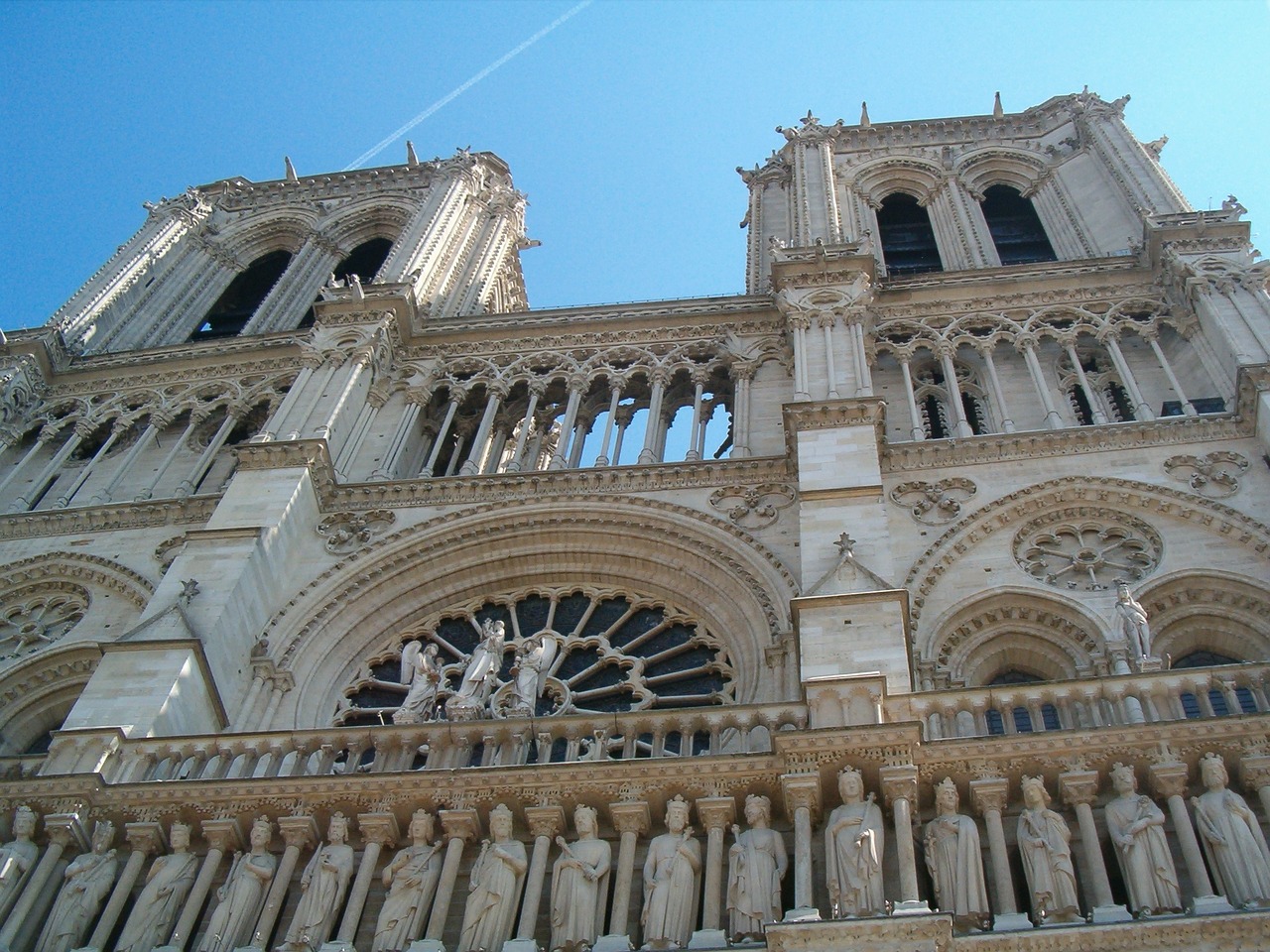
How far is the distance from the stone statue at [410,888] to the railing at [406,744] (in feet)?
2.46

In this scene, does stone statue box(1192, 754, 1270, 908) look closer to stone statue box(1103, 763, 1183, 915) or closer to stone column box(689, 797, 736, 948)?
stone statue box(1103, 763, 1183, 915)

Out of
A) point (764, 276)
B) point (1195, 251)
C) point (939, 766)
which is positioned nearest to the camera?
point (939, 766)

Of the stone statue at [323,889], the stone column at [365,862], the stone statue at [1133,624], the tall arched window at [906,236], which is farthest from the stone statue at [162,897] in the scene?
the tall arched window at [906,236]

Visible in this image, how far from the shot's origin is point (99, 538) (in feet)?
68.3

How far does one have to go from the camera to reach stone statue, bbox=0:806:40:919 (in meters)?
13.1

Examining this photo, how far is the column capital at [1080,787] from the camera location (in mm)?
12297

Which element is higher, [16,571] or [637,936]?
[16,571]

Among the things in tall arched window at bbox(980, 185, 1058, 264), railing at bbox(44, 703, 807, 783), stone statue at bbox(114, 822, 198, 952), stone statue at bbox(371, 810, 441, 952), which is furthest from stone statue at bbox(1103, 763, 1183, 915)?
tall arched window at bbox(980, 185, 1058, 264)

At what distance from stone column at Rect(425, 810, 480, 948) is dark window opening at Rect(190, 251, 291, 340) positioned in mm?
18501

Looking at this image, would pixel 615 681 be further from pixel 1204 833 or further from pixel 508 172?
pixel 508 172

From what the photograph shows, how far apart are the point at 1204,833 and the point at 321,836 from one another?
6934mm

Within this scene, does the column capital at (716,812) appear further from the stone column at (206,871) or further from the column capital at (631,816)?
the stone column at (206,871)

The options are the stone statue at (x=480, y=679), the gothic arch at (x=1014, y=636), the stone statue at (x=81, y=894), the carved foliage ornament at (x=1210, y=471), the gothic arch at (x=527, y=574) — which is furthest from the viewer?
the carved foliage ornament at (x=1210, y=471)

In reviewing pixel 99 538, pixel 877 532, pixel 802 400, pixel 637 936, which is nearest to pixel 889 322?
pixel 802 400
